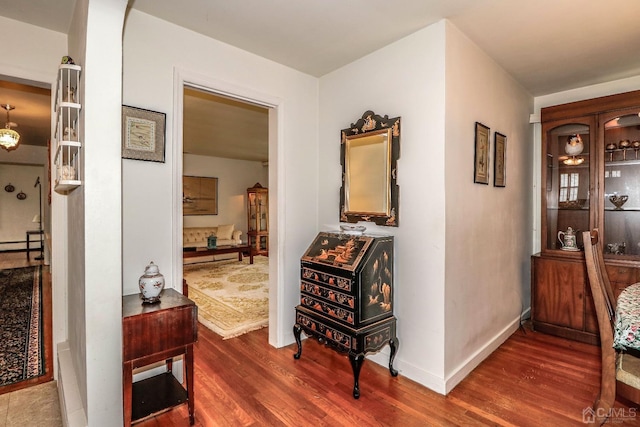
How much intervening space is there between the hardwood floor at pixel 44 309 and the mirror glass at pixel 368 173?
2.76 metres

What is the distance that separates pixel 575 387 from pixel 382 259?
5.27ft

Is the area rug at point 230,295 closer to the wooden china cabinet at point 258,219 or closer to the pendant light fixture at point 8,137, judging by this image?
the wooden china cabinet at point 258,219

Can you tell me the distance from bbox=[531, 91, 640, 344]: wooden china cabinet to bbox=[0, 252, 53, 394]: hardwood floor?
14.6 feet

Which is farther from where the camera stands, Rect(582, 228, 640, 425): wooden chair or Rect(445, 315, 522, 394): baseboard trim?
Rect(445, 315, 522, 394): baseboard trim

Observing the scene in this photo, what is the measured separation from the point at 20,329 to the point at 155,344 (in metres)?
2.91

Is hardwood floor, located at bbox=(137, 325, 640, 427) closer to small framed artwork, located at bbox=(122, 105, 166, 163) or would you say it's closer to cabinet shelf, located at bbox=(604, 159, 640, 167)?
small framed artwork, located at bbox=(122, 105, 166, 163)

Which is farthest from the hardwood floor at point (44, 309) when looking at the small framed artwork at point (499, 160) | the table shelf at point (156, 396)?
the small framed artwork at point (499, 160)

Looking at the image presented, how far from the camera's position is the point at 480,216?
8.79ft

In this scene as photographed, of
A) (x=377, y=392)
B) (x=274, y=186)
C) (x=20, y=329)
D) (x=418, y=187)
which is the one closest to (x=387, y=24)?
(x=418, y=187)

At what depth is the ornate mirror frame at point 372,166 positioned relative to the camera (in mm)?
2527

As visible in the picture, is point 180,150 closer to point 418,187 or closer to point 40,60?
point 40,60

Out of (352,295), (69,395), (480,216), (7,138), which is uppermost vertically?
(7,138)

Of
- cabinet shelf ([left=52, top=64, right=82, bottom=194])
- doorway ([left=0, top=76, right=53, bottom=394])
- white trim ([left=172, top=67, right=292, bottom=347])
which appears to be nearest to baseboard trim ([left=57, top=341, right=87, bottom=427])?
doorway ([left=0, top=76, right=53, bottom=394])

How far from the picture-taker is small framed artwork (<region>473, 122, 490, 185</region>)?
2592 millimetres
